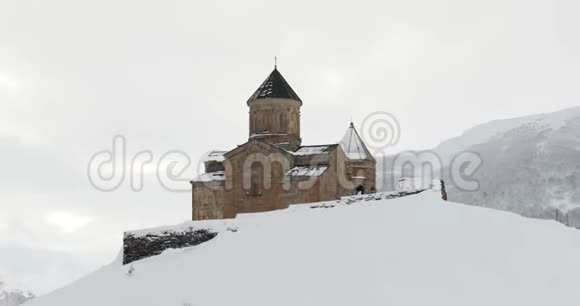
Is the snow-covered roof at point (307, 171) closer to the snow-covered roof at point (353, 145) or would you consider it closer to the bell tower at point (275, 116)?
the bell tower at point (275, 116)

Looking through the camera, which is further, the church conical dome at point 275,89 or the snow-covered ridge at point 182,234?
the church conical dome at point 275,89

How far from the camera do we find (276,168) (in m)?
26.3

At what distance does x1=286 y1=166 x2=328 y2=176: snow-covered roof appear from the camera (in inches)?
1008

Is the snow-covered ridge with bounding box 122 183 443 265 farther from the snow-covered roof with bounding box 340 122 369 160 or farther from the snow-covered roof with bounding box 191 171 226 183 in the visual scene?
the snow-covered roof with bounding box 340 122 369 160

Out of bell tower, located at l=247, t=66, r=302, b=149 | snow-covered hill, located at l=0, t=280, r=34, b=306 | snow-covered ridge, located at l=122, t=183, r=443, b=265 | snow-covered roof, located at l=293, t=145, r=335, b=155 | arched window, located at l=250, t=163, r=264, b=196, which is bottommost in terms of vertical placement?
snow-covered hill, located at l=0, t=280, r=34, b=306

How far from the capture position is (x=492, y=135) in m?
126

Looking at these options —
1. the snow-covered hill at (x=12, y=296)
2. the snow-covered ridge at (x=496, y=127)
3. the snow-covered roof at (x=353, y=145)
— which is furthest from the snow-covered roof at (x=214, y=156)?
the snow-covered ridge at (x=496, y=127)

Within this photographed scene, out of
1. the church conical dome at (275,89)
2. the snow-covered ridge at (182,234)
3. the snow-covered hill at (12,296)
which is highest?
the church conical dome at (275,89)

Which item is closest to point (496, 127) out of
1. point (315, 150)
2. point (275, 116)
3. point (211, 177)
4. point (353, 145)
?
point (353, 145)

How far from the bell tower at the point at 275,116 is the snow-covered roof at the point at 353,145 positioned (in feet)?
6.49

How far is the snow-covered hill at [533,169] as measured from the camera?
87125mm

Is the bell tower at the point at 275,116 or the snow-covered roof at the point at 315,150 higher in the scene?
the bell tower at the point at 275,116

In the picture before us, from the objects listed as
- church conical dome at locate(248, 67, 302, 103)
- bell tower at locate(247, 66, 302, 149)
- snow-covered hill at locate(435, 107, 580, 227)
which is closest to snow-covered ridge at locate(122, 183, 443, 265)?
bell tower at locate(247, 66, 302, 149)

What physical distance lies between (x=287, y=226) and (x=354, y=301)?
436 centimetres
